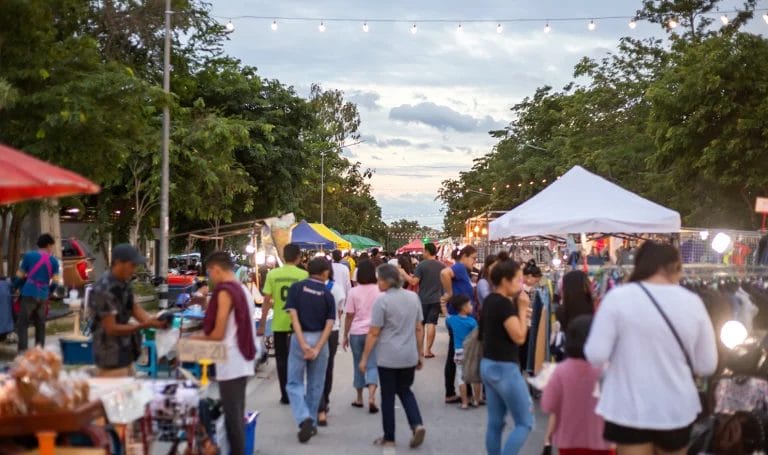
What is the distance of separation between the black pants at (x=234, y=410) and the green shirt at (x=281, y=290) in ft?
9.34

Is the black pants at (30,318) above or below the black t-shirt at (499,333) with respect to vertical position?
below

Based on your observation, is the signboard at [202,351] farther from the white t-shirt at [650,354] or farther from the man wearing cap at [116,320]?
the white t-shirt at [650,354]

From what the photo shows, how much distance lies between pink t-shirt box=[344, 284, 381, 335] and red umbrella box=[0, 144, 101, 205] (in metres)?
5.70

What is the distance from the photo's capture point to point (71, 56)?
17781 millimetres

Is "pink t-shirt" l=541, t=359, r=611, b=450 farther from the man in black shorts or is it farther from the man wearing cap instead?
the man in black shorts

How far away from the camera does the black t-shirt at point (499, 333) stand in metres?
7.13

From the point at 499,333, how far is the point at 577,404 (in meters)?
1.50

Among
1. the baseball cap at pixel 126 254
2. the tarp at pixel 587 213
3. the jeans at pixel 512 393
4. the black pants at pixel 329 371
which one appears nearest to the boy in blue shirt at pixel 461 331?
the tarp at pixel 587 213

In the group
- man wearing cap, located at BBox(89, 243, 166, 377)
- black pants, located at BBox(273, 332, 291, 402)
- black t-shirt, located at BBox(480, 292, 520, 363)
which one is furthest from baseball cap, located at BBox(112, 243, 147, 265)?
black pants, located at BBox(273, 332, 291, 402)

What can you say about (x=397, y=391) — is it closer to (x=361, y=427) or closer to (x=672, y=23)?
(x=361, y=427)

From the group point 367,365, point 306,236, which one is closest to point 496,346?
point 367,365

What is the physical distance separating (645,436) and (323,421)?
5.64 m

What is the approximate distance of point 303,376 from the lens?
923cm

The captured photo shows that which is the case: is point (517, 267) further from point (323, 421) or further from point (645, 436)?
point (323, 421)
